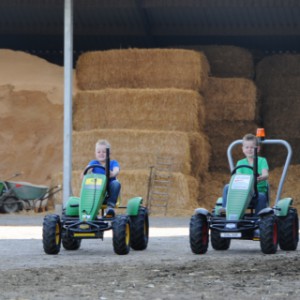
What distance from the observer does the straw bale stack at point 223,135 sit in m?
28.0

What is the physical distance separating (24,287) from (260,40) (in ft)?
74.8

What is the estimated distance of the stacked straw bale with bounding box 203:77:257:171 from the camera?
2748cm

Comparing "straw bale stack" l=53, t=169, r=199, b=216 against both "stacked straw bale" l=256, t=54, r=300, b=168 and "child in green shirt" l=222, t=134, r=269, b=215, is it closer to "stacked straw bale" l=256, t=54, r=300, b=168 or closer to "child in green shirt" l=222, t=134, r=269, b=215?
"stacked straw bale" l=256, t=54, r=300, b=168

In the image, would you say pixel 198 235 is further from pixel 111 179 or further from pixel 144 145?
pixel 144 145

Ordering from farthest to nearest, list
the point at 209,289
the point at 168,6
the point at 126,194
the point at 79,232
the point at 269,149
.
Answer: the point at 269,149 → the point at 168,6 → the point at 126,194 → the point at 79,232 → the point at 209,289

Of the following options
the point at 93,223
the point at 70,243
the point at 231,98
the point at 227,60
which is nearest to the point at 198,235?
the point at 93,223

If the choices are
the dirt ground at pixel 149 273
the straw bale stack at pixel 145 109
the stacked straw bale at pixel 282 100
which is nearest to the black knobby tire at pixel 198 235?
the dirt ground at pixel 149 273

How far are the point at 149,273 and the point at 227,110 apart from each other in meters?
18.4

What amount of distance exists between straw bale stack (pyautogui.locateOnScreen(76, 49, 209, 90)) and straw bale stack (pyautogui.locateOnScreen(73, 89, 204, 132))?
1.29ft

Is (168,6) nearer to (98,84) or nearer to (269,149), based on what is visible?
(98,84)

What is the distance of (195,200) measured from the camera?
25594 millimetres

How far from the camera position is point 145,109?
25797 mm

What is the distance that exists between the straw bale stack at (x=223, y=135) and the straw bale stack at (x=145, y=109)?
1969 millimetres

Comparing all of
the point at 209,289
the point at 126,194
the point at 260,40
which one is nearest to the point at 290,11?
the point at 260,40
